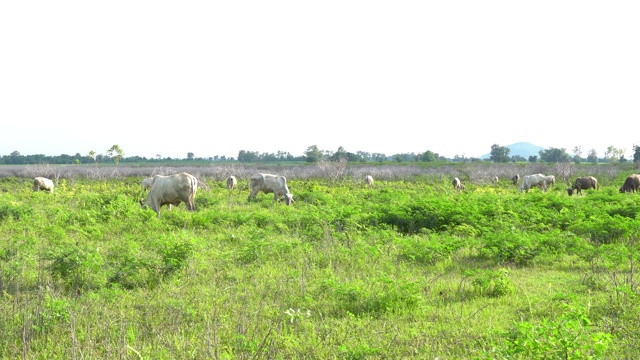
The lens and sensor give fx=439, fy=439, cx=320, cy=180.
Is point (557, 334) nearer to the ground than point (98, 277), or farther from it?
farther from it

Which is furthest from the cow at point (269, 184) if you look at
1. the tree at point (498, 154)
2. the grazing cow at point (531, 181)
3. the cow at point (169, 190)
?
the tree at point (498, 154)

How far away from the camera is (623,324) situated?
5.21m

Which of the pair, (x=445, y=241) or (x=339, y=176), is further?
(x=339, y=176)

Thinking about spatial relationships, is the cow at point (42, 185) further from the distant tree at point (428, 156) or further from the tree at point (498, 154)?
the tree at point (498, 154)

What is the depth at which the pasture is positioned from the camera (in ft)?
15.4

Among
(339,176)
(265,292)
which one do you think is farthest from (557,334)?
(339,176)

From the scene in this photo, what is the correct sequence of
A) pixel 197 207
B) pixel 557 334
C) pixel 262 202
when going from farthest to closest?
pixel 262 202 → pixel 197 207 → pixel 557 334

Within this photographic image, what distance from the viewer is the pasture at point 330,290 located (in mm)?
4702

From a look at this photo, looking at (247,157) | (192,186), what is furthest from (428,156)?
(192,186)

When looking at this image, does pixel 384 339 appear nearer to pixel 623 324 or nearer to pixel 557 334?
pixel 557 334

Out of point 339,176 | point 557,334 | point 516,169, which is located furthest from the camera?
point 516,169

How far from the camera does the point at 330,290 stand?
21.7 feet

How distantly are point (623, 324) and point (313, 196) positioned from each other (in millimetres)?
15615

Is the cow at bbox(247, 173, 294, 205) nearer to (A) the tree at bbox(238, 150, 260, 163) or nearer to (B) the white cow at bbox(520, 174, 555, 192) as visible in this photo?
(B) the white cow at bbox(520, 174, 555, 192)
